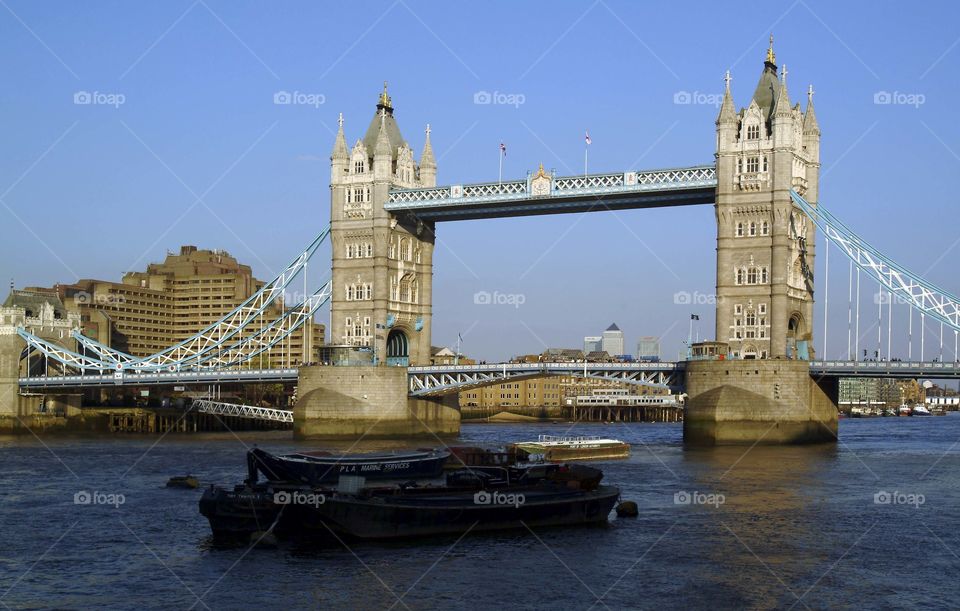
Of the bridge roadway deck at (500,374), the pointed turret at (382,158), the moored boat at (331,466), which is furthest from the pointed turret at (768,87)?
the moored boat at (331,466)

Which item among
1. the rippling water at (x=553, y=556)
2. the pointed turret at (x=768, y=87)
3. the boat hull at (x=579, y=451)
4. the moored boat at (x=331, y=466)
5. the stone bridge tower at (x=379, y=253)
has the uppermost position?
the pointed turret at (x=768, y=87)

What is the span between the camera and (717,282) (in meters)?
93.8

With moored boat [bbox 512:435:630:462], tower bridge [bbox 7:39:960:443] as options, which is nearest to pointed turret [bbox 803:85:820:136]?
tower bridge [bbox 7:39:960:443]

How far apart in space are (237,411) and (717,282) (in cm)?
5743

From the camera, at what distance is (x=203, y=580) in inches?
1507

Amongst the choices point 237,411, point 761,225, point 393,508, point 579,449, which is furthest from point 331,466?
point 237,411

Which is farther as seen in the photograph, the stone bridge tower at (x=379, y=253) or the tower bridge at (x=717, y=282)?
the stone bridge tower at (x=379, y=253)

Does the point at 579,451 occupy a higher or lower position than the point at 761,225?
lower

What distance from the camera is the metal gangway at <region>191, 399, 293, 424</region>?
128875 mm

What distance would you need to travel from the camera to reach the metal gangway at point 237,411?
12888 centimetres

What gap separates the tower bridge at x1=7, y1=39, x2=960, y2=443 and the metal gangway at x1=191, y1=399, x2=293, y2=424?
13464mm

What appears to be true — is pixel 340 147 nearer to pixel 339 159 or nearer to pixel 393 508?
pixel 339 159

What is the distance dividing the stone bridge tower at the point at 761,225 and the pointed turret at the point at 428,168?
1157 inches

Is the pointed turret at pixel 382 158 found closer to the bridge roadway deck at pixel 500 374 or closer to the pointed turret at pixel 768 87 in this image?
the bridge roadway deck at pixel 500 374
